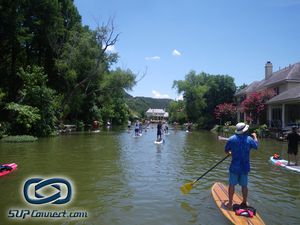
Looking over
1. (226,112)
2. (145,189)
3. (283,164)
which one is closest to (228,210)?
(145,189)

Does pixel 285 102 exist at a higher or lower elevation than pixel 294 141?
higher

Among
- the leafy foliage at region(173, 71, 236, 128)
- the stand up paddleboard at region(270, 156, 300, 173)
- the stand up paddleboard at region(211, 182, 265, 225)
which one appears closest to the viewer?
the stand up paddleboard at region(211, 182, 265, 225)

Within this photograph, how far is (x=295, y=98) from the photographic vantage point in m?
33.5

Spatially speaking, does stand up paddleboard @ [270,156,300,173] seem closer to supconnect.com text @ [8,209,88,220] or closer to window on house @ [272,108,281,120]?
supconnect.com text @ [8,209,88,220]

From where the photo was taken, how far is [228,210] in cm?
800

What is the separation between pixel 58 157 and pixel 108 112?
52482mm

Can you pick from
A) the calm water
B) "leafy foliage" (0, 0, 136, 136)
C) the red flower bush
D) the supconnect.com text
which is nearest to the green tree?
"leafy foliage" (0, 0, 136, 136)

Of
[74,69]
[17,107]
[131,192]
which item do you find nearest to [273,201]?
[131,192]

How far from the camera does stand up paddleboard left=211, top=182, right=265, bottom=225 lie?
7216mm

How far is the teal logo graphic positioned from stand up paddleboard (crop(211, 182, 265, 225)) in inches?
145

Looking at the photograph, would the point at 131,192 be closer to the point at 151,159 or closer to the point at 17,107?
the point at 151,159

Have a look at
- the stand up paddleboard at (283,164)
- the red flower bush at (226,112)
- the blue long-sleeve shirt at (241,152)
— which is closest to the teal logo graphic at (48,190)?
the blue long-sleeve shirt at (241,152)

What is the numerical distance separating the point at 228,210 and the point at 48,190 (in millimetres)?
4922

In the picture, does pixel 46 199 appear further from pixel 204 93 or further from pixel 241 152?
pixel 204 93
